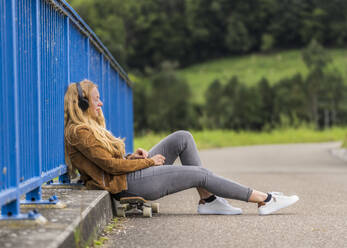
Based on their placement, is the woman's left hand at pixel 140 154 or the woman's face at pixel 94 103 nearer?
the woman's face at pixel 94 103

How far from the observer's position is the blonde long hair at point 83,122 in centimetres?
497

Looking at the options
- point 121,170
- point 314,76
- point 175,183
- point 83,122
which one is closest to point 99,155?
point 121,170

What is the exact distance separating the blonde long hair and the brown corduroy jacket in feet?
0.16

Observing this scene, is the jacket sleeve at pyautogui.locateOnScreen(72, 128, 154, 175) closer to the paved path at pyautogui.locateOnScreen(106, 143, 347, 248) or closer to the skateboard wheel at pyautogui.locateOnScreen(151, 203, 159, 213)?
the paved path at pyautogui.locateOnScreen(106, 143, 347, 248)

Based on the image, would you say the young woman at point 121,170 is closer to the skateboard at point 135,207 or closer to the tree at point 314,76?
the skateboard at point 135,207

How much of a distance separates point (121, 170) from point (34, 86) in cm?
111

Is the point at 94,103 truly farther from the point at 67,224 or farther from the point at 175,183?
the point at 67,224

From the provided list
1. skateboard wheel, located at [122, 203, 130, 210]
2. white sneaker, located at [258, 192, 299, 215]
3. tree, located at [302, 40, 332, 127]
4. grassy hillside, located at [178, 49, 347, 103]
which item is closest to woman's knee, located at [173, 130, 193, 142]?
skateboard wheel, located at [122, 203, 130, 210]

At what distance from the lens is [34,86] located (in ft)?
13.7

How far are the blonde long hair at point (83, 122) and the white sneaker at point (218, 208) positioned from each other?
0.88 m

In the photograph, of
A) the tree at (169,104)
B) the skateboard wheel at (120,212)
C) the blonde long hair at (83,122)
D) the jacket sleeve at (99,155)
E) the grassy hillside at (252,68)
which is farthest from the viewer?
the grassy hillside at (252,68)

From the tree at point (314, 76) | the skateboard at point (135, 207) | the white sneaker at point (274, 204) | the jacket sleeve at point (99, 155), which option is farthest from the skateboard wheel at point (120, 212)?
the tree at point (314, 76)

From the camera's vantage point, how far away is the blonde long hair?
16.3ft

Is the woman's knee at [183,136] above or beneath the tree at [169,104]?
beneath
